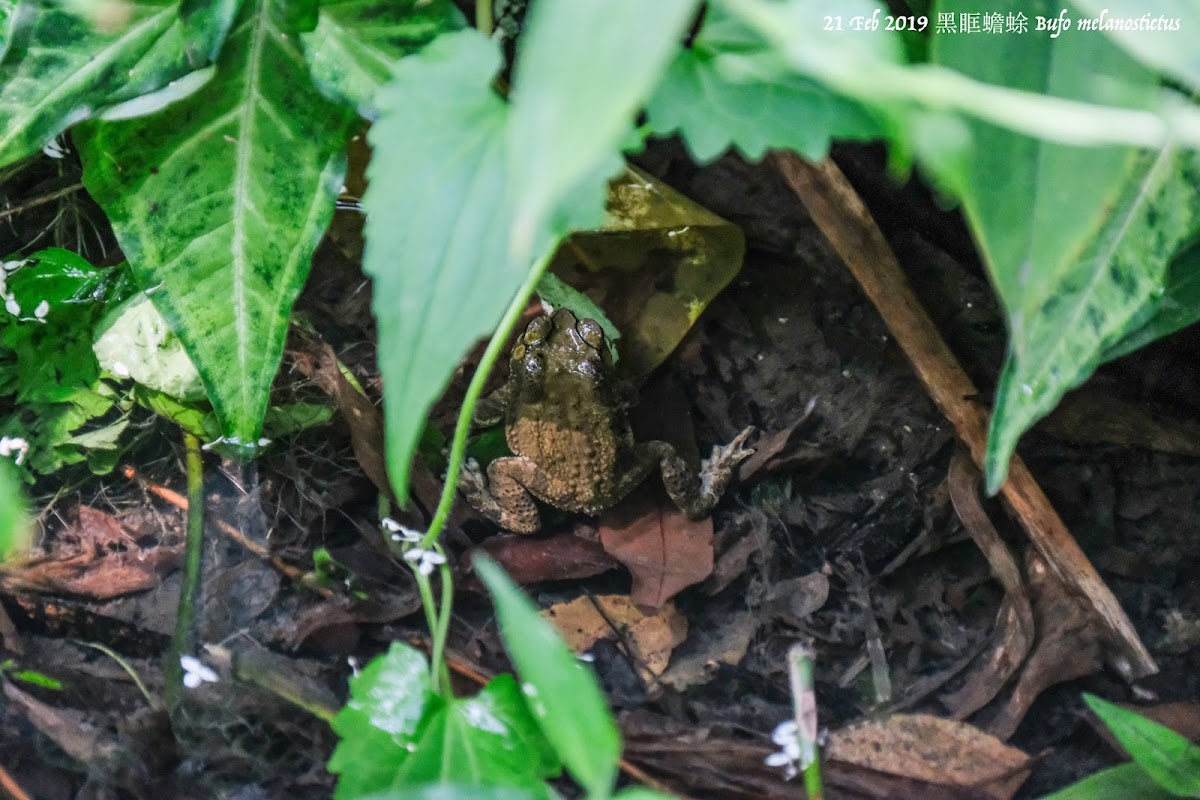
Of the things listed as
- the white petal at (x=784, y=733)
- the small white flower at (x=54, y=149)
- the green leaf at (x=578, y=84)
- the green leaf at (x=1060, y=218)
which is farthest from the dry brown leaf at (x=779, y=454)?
the small white flower at (x=54, y=149)

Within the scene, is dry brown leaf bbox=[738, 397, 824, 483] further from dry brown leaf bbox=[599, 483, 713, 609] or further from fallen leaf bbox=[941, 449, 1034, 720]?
fallen leaf bbox=[941, 449, 1034, 720]

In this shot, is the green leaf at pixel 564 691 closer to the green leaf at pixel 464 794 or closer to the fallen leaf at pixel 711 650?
the green leaf at pixel 464 794

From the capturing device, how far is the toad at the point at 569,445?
8.61 ft

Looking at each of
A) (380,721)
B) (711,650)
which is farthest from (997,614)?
(380,721)

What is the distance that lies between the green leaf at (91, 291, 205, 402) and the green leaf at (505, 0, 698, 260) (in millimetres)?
1834

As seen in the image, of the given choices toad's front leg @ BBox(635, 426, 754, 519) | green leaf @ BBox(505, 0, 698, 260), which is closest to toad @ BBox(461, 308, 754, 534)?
toad's front leg @ BBox(635, 426, 754, 519)

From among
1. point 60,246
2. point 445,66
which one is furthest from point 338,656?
point 445,66

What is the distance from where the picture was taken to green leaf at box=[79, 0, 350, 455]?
1.84 meters

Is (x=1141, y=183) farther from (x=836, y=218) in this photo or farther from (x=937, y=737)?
(x=937, y=737)

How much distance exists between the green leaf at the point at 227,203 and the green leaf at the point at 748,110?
2.76ft

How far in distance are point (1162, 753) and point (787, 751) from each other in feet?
2.56

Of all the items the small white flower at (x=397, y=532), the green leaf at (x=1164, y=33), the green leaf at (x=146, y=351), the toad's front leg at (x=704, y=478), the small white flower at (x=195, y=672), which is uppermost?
the green leaf at (x=1164, y=33)

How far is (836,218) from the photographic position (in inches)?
87.0

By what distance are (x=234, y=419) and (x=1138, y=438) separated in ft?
7.65
